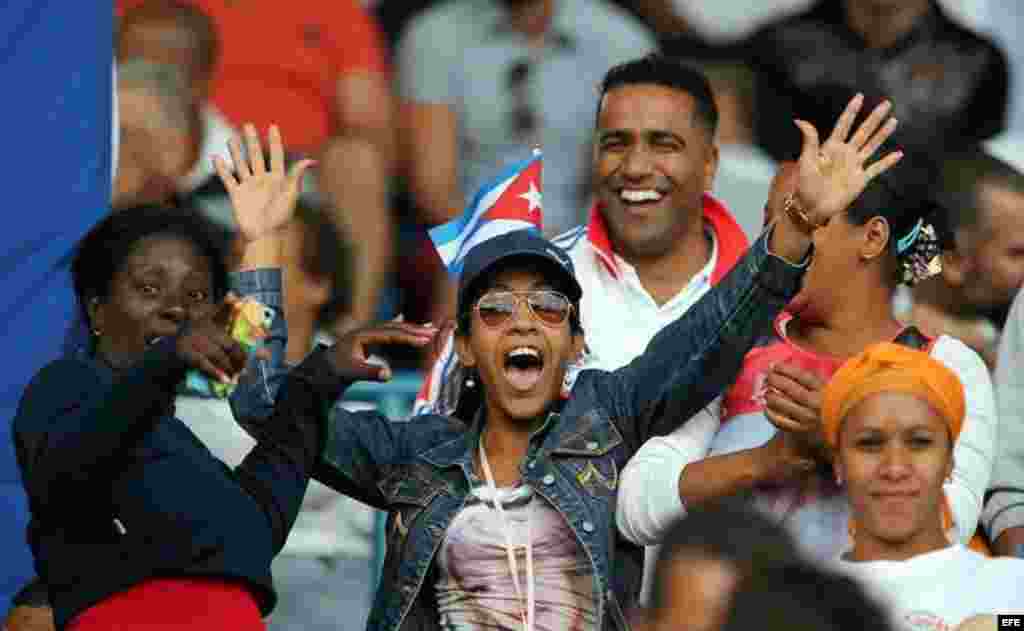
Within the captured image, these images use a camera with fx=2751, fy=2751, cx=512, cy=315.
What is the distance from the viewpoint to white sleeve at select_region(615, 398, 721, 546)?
227 inches

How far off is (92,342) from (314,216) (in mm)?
2492

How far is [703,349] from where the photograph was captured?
5.85m

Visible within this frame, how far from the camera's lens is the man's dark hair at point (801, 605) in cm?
382

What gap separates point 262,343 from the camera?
601cm

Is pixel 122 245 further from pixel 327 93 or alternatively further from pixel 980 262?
pixel 980 262

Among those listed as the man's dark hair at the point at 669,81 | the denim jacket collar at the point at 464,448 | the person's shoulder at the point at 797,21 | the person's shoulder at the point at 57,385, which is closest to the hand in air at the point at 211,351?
the person's shoulder at the point at 57,385

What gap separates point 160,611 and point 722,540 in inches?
67.1

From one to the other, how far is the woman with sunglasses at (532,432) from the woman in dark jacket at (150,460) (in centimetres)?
19

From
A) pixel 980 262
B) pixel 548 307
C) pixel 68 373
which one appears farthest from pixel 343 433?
pixel 980 262

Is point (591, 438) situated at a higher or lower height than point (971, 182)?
lower

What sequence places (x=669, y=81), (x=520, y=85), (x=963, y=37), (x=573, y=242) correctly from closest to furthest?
(x=573, y=242)
(x=669, y=81)
(x=520, y=85)
(x=963, y=37)

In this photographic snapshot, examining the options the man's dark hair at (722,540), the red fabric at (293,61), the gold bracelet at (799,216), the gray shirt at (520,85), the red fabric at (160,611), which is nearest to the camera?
the man's dark hair at (722,540)

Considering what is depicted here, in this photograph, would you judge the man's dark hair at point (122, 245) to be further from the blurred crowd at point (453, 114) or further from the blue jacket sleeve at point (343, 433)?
the blurred crowd at point (453, 114)

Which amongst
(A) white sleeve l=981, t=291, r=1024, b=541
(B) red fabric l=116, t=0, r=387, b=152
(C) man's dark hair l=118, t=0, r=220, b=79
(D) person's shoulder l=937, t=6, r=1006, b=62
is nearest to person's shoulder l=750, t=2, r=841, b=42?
(D) person's shoulder l=937, t=6, r=1006, b=62
